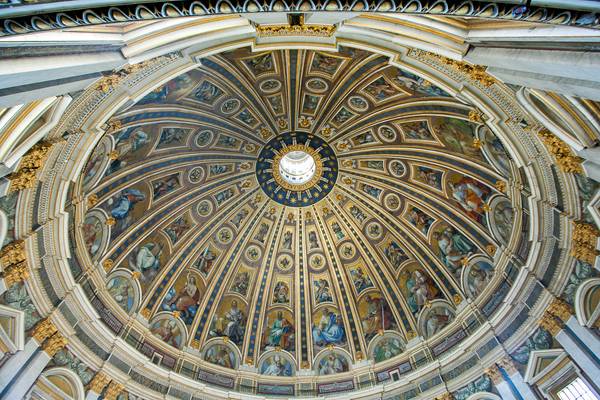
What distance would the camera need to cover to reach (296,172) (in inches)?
1000

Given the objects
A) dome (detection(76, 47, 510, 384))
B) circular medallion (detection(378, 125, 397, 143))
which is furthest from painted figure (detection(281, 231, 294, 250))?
circular medallion (detection(378, 125, 397, 143))

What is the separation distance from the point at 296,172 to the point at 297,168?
428mm

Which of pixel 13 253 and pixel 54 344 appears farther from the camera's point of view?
pixel 54 344

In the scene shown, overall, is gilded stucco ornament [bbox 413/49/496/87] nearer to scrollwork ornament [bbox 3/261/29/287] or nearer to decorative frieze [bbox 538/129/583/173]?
decorative frieze [bbox 538/129/583/173]

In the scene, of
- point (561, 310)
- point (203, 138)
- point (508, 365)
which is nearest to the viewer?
point (561, 310)

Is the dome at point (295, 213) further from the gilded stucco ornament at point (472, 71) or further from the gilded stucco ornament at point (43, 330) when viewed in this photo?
the gilded stucco ornament at point (43, 330)

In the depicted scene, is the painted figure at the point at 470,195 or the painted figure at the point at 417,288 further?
the painted figure at the point at 417,288

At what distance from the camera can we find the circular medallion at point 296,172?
75.8ft

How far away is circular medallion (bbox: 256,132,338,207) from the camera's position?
2311cm

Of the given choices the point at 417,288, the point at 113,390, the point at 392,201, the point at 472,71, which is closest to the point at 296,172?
the point at 392,201

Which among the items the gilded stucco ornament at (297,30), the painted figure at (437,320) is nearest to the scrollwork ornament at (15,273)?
the gilded stucco ornament at (297,30)

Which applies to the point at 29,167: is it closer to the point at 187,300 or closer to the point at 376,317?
the point at 187,300

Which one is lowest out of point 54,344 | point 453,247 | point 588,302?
point 588,302

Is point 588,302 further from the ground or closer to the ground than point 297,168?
closer to the ground
